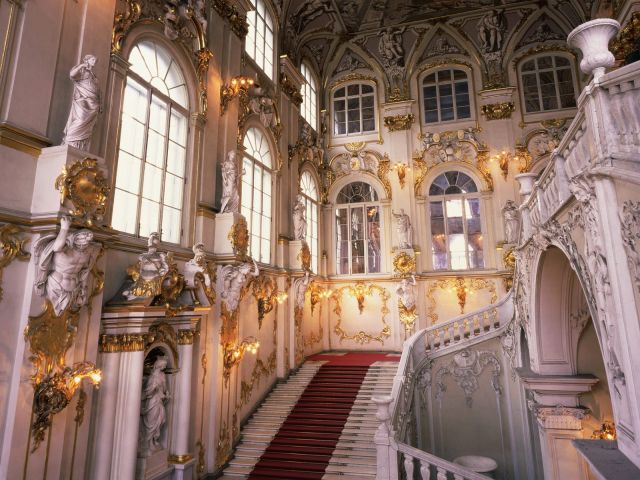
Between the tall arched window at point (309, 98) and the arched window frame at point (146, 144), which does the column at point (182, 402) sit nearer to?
the arched window frame at point (146, 144)

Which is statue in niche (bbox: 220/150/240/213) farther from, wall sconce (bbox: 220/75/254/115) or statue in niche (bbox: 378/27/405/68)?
statue in niche (bbox: 378/27/405/68)

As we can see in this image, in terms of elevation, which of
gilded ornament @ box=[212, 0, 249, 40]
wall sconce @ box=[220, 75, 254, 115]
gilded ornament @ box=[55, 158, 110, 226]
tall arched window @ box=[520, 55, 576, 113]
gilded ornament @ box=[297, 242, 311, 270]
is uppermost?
tall arched window @ box=[520, 55, 576, 113]

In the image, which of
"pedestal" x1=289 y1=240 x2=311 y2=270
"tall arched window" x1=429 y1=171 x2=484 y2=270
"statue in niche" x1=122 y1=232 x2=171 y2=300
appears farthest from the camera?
"tall arched window" x1=429 y1=171 x2=484 y2=270

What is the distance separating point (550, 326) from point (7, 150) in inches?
322

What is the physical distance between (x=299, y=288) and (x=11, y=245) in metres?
8.44

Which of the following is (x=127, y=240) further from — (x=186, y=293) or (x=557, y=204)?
(x=557, y=204)

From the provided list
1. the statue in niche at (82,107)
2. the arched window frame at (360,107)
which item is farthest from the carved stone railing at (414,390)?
the arched window frame at (360,107)

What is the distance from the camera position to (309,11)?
14758mm

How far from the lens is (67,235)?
4.76 m

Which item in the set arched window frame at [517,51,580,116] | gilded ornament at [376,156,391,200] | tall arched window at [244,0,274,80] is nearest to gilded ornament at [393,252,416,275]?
gilded ornament at [376,156,391,200]

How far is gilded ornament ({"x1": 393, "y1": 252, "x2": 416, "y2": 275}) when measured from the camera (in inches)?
579

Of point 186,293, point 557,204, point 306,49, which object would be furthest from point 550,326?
point 306,49

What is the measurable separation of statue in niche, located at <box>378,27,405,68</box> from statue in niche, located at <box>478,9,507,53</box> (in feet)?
9.64

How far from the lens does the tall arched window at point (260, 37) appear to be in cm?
1145
